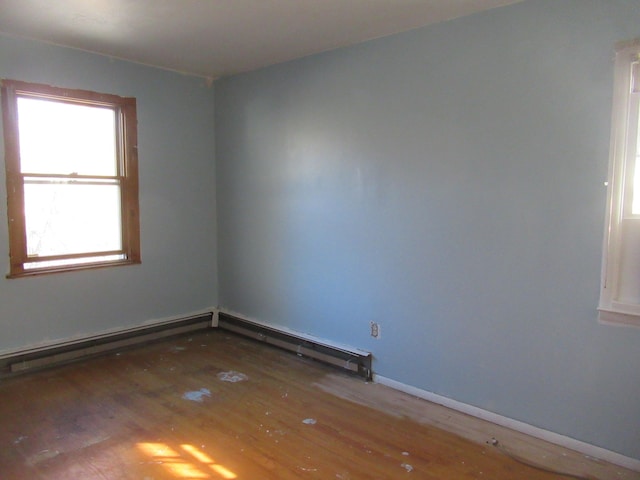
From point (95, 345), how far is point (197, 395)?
132 centimetres

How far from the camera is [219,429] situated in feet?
9.26

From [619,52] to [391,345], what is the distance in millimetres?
2306

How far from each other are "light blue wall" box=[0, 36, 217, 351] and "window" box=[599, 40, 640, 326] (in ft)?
12.0

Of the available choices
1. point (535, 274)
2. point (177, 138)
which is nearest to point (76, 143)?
point (177, 138)

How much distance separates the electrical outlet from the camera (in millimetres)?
3535

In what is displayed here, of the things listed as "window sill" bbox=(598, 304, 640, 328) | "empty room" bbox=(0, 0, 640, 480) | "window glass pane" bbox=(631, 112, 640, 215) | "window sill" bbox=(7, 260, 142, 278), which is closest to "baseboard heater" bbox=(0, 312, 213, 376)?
"empty room" bbox=(0, 0, 640, 480)

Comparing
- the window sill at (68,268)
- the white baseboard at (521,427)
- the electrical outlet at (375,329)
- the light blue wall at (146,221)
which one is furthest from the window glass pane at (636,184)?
the window sill at (68,268)

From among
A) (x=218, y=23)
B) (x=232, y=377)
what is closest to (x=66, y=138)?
(x=218, y=23)

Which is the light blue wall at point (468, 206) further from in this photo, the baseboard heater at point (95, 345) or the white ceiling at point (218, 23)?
the baseboard heater at point (95, 345)

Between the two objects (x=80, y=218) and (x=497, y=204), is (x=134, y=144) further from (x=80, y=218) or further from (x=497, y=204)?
(x=497, y=204)

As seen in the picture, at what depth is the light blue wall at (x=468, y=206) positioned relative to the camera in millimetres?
2500

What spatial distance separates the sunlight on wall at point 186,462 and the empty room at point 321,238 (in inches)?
0.6

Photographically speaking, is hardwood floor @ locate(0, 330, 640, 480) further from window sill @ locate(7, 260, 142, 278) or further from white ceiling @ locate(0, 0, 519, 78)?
white ceiling @ locate(0, 0, 519, 78)

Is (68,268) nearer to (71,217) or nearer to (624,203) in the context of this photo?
(71,217)
